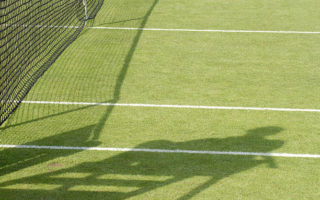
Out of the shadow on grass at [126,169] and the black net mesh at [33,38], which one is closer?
the shadow on grass at [126,169]

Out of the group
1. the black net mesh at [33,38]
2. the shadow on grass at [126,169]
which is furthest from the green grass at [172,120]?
the black net mesh at [33,38]

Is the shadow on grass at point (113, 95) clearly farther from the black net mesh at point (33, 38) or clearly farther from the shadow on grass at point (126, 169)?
the shadow on grass at point (126, 169)

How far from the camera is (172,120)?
28.6 ft

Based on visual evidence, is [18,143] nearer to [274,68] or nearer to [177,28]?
[274,68]

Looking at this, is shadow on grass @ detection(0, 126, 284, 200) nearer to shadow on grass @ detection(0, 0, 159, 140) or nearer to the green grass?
the green grass

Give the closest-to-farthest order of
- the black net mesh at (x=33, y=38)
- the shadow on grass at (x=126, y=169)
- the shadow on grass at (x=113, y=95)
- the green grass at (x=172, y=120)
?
1. the shadow on grass at (x=126, y=169)
2. the green grass at (x=172, y=120)
3. the shadow on grass at (x=113, y=95)
4. the black net mesh at (x=33, y=38)

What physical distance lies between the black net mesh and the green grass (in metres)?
0.31

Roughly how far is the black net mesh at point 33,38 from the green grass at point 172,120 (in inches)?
12.1

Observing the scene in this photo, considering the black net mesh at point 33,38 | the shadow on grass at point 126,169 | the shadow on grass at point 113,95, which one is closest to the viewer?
the shadow on grass at point 126,169

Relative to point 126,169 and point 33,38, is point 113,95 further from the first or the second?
point 126,169

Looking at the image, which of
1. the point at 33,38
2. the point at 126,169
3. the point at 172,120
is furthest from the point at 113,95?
the point at 126,169

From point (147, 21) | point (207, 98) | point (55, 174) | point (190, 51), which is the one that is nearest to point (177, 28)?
point (147, 21)

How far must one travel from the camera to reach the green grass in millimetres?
6652

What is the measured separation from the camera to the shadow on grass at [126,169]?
6.45 metres
